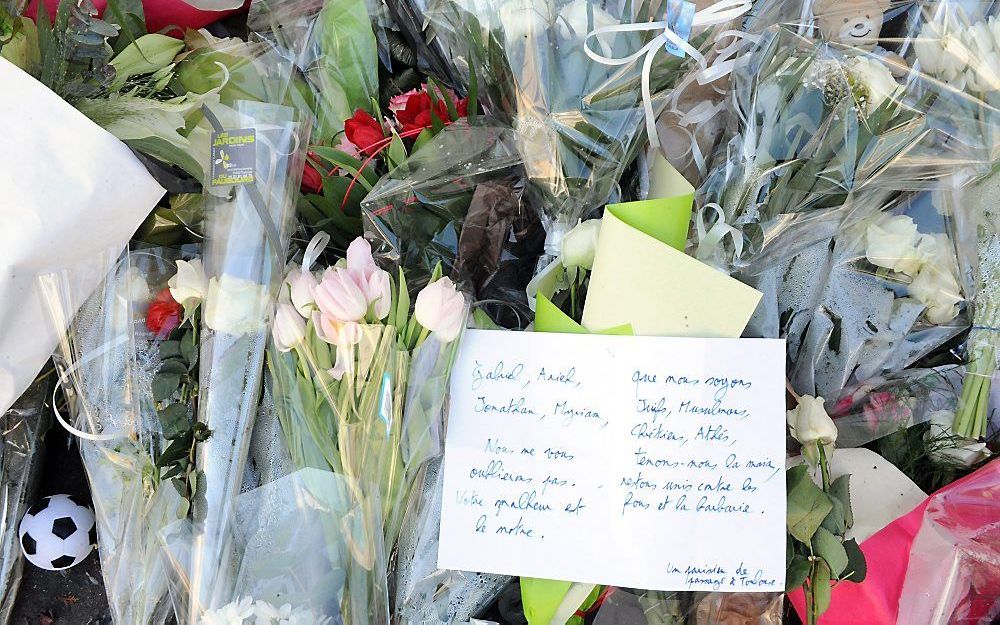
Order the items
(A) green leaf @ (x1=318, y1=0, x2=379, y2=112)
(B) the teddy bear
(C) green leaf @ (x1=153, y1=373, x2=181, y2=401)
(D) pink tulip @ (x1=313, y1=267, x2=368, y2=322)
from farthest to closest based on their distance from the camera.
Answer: (A) green leaf @ (x1=318, y1=0, x2=379, y2=112) < (B) the teddy bear < (C) green leaf @ (x1=153, y1=373, x2=181, y2=401) < (D) pink tulip @ (x1=313, y1=267, x2=368, y2=322)

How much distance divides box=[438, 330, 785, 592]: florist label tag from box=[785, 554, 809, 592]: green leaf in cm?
4

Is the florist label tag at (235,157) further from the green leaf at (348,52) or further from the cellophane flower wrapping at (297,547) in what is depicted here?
the cellophane flower wrapping at (297,547)

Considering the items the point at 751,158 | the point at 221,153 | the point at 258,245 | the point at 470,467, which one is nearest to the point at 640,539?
the point at 470,467

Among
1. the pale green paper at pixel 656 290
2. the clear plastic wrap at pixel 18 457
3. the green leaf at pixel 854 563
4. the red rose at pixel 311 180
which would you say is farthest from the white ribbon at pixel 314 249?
the green leaf at pixel 854 563

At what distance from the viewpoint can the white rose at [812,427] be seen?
93 cm

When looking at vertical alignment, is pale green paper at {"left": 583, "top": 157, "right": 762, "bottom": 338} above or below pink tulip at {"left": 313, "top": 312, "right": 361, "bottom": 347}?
above

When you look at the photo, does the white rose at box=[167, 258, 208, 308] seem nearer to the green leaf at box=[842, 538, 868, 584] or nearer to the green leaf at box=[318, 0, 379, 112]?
the green leaf at box=[318, 0, 379, 112]

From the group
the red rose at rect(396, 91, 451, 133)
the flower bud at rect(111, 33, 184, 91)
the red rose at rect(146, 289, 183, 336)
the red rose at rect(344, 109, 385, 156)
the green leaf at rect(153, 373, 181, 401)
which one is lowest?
the green leaf at rect(153, 373, 181, 401)

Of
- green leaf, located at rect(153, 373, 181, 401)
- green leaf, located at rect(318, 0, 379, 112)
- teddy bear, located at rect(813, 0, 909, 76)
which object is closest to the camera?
green leaf, located at rect(153, 373, 181, 401)

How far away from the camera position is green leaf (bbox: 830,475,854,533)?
3.08ft

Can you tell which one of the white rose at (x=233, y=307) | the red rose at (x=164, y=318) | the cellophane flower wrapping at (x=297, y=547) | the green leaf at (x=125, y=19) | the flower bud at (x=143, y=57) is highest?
the green leaf at (x=125, y=19)

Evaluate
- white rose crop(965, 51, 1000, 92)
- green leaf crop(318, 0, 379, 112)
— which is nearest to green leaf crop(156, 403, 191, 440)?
green leaf crop(318, 0, 379, 112)

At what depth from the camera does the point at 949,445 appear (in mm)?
1062

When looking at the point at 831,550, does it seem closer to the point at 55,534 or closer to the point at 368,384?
the point at 368,384
